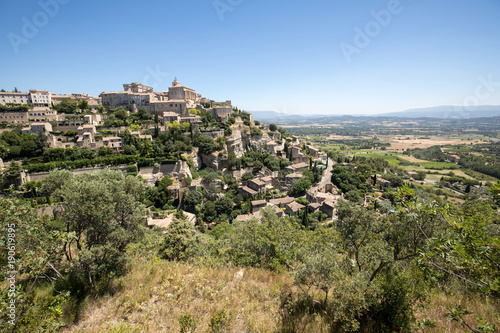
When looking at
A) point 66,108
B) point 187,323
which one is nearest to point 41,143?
point 66,108

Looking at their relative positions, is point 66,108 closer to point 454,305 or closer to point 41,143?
point 41,143

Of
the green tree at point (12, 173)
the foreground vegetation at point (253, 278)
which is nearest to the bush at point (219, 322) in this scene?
the foreground vegetation at point (253, 278)

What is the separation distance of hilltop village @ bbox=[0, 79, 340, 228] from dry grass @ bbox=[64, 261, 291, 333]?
1386cm

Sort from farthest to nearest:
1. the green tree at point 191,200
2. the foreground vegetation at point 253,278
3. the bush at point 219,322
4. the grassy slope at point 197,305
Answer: the green tree at point 191,200 < the grassy slope at point 197,305 < the bush at point 219,322 < the foreground vegetation at point 253,278

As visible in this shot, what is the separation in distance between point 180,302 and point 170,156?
26611mm

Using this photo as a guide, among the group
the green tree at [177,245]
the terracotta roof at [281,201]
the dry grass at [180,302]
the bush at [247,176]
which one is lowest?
the terracotta roof at [281,201]

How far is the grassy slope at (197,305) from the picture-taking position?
5.04 m

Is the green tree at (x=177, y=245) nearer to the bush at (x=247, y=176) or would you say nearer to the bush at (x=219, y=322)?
the bush at (x=219, y=322)

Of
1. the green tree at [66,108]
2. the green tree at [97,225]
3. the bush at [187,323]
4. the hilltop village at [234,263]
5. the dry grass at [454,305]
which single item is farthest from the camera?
the green tree at [66,108]

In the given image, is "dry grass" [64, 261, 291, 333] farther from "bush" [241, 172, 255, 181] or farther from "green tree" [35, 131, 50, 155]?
"green tree" [35, 131, 50, 155]

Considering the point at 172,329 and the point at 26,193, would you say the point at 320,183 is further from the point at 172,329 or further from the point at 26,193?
the point at 26,193

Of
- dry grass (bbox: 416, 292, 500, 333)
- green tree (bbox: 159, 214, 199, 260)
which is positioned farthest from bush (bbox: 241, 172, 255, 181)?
dry grass (bbox: 416, 292, 500, 333)

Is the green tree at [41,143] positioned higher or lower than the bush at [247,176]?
higher

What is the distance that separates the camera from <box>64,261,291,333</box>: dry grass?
5102 mm
